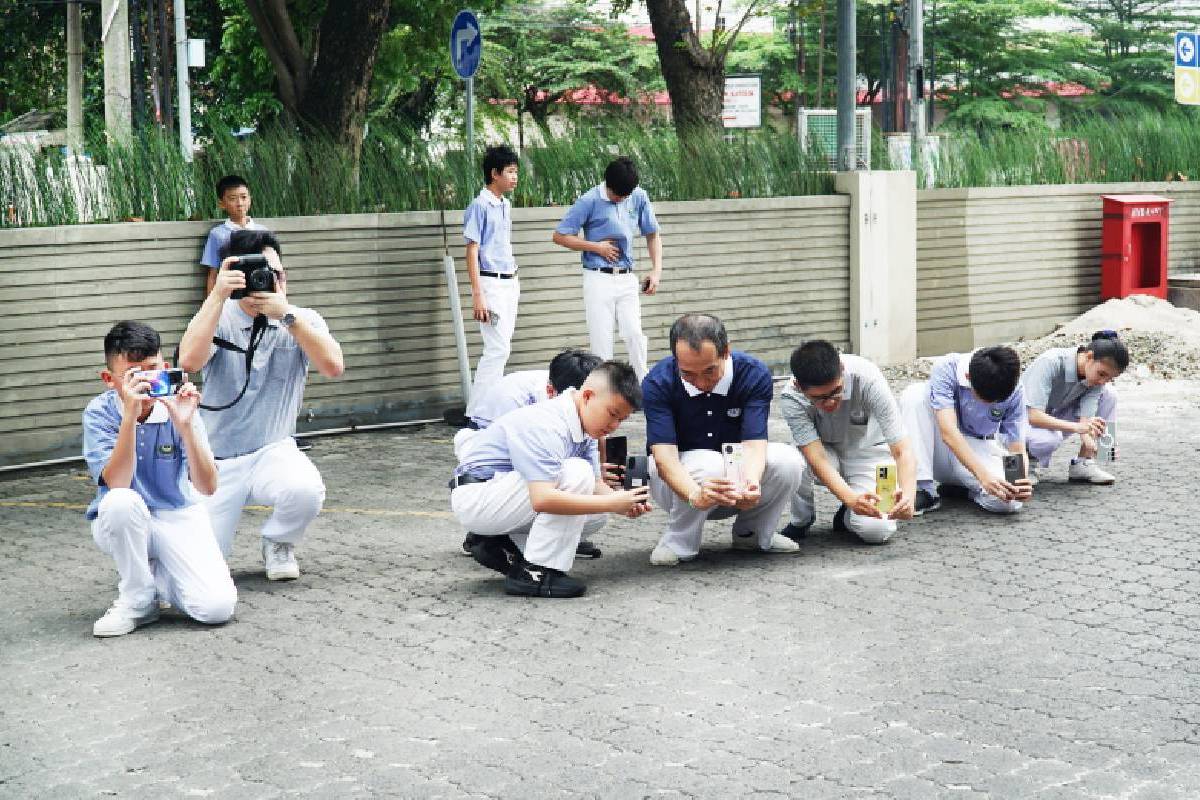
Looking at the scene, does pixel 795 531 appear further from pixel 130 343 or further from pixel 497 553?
pixel 130 343

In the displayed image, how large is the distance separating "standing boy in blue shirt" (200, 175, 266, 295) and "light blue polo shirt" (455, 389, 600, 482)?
4435mm

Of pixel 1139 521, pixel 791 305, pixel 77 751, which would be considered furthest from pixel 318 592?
pixel 791 305

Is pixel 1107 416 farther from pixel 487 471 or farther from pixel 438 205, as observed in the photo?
pixel 438 205

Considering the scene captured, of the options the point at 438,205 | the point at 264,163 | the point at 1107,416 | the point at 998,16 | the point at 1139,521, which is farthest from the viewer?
the point at 998,16

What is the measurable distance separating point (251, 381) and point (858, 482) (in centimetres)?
298

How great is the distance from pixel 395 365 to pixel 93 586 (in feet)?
16.5

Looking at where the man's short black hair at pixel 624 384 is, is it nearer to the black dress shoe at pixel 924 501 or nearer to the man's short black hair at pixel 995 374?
the man's short black hair at pixel 995 374

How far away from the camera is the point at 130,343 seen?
666 cm

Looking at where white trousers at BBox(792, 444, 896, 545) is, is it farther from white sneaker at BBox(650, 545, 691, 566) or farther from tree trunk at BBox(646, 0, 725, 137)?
tree trunk at BBox(646, 0, 725, 137)

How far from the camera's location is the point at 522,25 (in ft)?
146

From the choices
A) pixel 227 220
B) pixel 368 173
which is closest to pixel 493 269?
pixel 368 173

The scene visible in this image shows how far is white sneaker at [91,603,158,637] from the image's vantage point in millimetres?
6758

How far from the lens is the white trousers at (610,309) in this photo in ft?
40.4

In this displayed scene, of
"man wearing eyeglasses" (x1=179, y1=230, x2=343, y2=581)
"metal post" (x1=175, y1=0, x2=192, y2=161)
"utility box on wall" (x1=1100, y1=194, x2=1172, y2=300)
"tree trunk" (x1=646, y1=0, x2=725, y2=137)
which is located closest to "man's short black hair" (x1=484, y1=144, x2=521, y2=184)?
"man wearing eyeglasses" (x1=179, y1=230, x2=343, y2=581)
